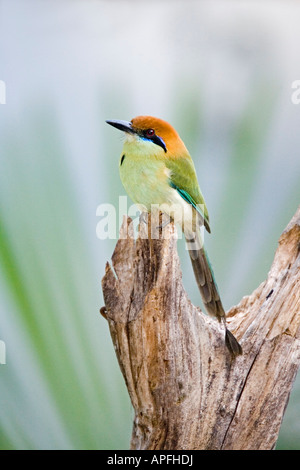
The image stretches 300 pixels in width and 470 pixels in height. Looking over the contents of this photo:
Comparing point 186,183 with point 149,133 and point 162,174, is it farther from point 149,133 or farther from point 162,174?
point 149,133

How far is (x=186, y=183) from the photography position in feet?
5.58

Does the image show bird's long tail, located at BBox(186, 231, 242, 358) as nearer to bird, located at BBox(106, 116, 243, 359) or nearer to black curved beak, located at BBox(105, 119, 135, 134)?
bird, located at BBox(106, 116, 243, 359)

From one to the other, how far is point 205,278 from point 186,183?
1.07ft

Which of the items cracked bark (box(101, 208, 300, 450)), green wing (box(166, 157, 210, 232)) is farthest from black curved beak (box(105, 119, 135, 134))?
cracked bark (box(101, 208, 300, 450))

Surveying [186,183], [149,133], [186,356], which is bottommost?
[186,356]

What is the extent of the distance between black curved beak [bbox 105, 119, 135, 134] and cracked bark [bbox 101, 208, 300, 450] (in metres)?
0.37

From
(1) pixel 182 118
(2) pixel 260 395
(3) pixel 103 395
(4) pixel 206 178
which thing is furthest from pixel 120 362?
(1) pixel 182 118

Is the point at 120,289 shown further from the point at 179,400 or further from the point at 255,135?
the point at 255,135

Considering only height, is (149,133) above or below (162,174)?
above

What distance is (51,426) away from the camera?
73.5 inches

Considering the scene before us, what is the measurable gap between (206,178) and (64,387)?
3.31 ft

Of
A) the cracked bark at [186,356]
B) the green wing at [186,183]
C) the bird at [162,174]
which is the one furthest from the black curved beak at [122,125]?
the cracked bark at [186,356]

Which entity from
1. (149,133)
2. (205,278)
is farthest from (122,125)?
(205,278)

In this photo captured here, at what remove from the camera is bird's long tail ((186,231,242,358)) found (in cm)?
162
